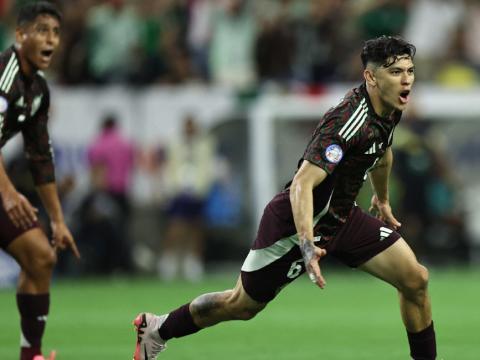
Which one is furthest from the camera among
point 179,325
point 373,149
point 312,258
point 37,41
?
point 37,41

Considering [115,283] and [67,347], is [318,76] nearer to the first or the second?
[115,283]

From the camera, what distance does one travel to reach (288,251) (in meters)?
8.08

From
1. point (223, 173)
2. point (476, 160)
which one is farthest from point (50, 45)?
point (476, 160)

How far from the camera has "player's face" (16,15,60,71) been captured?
8852 mm

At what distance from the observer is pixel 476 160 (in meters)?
19.5

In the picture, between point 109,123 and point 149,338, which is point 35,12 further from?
point 109,123

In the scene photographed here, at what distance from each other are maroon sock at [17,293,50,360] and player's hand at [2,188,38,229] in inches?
20.6

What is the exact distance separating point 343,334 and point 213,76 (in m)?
8.59

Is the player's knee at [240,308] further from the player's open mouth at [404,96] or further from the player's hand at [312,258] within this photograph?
the player's open mouth at [404,96]

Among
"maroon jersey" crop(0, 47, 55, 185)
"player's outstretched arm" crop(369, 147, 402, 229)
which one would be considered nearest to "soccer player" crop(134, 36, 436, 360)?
"player's outstretched arm" crop(369, 147, 402, 229)

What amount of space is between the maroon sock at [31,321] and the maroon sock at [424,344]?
2586 mm

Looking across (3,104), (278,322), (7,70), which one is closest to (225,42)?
(278,322)

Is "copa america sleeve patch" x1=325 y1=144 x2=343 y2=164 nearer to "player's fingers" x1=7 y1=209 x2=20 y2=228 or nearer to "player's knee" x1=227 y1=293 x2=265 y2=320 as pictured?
"player's knee" x1=227 y1=293 x2=265 y2=320

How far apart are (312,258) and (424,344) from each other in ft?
4.35
